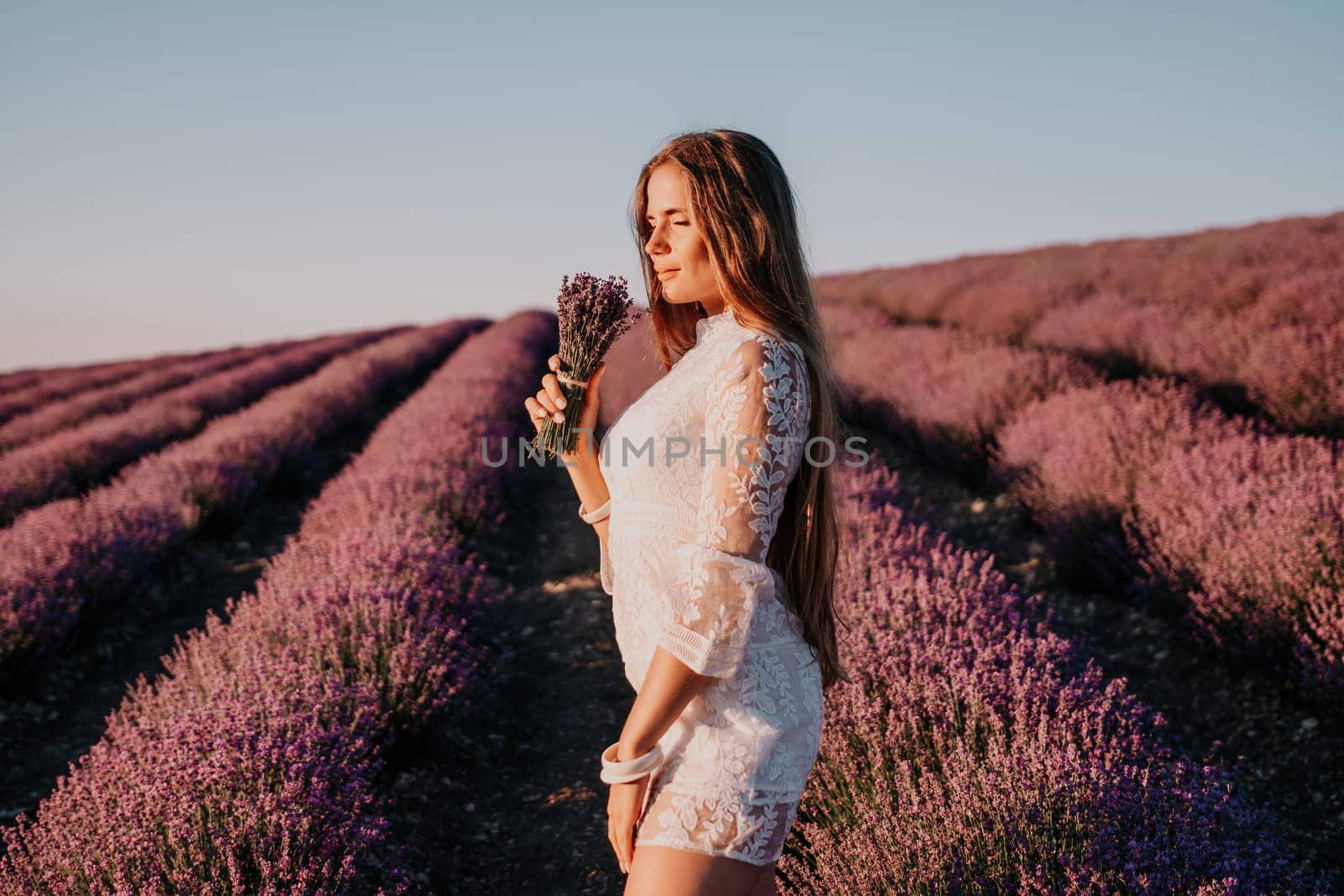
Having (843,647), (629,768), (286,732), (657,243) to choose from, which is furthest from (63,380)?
(629,768)

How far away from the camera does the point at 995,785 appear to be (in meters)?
2.13

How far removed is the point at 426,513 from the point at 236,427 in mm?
4435

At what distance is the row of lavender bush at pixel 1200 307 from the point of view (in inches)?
243

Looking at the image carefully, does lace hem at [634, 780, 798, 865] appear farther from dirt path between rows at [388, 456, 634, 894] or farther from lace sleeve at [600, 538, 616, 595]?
dirt path between rows at [388, 456, 634, 894]

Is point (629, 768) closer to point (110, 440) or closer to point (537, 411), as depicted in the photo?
point (537, 411)

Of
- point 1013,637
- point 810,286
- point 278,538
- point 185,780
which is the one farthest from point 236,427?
point 810,286

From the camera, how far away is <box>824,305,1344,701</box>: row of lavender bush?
3596 millimetres

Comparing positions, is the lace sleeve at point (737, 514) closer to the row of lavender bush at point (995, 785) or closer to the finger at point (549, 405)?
the finger at point (549, 405)

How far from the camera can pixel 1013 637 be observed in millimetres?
2971

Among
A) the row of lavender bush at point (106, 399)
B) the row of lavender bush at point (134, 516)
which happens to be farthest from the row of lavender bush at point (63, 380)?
the row of lavender bush at point (134, 516)

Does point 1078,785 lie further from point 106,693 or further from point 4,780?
point 106,693

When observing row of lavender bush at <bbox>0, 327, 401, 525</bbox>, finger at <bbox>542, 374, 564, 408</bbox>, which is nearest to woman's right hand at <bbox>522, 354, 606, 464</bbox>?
finger at <bbox>542, 374, 564, 408</bbox>

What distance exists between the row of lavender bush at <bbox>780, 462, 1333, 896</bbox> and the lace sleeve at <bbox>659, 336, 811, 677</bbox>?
1075 millimetres

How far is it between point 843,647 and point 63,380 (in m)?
18.6
